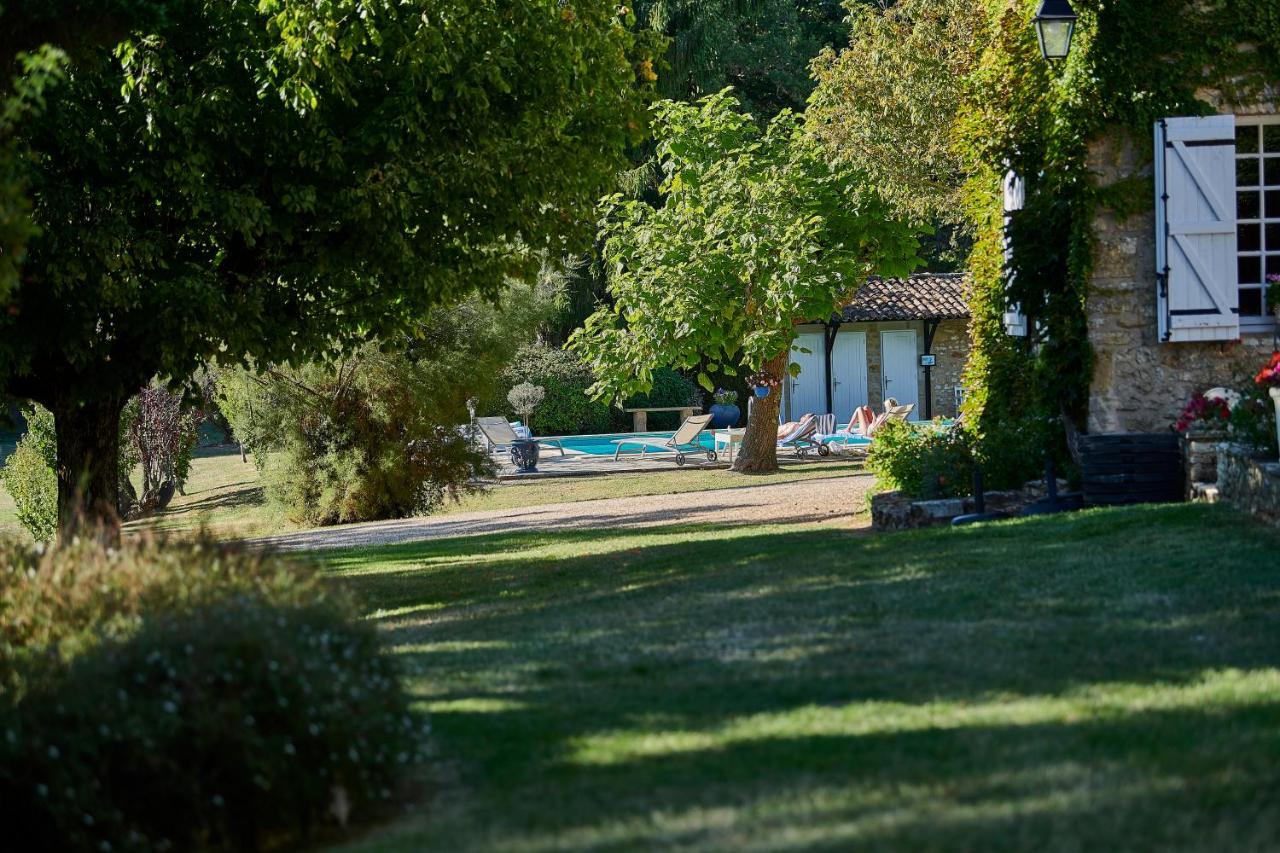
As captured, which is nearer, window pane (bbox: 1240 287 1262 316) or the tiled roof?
window pane (bbox: 1240 287 1262 316)

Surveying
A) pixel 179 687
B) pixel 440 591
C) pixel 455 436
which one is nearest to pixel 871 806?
pixel 179 687

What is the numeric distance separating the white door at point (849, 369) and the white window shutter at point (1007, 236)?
21.2m

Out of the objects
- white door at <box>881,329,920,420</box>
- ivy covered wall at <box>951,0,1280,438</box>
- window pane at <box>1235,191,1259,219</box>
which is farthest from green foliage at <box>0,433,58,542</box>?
white door at <box>881,329,920,420</box>

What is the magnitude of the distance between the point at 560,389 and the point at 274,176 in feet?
81.2

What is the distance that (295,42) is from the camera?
29.6ft

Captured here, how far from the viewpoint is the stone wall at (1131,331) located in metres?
10.7

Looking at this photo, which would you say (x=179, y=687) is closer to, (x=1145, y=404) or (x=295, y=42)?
(x=295, y=42)

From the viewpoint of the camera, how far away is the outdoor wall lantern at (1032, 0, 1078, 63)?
1005 centimetres

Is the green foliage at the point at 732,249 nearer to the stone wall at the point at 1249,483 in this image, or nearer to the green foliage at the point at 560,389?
the stone wall at the point at 1249,483

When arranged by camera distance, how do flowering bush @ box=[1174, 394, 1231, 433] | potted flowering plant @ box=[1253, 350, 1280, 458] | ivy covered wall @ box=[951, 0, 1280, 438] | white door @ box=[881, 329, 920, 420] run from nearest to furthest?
potted flowering plant @ box=[1253, 350, 1280, 458]
flowering bush @ box=[1174, 394, 1231, 433]
ivy covered wall @ box=[951, 0, 1280, 438]
white door @ box=[881, 329, 920, 420]

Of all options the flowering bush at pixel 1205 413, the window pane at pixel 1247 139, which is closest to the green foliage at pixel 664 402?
the window pane at pixel 1247 139

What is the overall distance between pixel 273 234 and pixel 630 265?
39.0 feet

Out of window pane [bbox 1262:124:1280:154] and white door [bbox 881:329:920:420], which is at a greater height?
window pane [bbox 1262:124:1280:154]

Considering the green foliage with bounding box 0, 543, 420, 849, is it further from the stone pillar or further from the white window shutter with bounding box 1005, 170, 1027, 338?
the white window shutter with bounding box 1005, 170, 1027, 338
